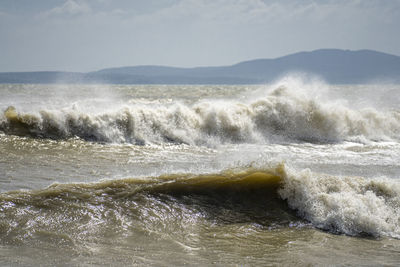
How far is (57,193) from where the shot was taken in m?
5.83

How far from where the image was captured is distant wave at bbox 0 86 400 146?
13.1 meters

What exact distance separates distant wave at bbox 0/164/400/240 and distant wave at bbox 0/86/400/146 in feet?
20.8

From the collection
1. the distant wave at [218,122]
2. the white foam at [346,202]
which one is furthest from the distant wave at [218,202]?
the distant wave at [218,122]

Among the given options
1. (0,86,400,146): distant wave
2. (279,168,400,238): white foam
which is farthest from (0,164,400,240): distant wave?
(0,86,400,146): distant wave

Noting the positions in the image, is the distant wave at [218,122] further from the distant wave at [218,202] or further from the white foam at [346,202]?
the white foam at [346,202]

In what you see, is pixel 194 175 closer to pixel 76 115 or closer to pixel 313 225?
pixel 313 225

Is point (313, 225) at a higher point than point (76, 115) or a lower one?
lower

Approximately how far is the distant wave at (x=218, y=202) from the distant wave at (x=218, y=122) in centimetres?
634

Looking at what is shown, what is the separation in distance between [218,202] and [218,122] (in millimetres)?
8577

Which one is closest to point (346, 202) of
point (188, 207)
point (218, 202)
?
point (218, 202)

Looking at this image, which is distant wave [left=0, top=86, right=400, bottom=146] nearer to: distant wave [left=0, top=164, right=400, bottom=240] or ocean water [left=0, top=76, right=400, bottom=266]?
ocean water [left=0, top=76, right=400, bottom=266]

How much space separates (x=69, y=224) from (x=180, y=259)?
61.3 inches

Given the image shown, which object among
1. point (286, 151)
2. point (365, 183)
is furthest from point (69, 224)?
point (286, 151)

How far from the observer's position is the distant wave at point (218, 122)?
13086 millimetres
